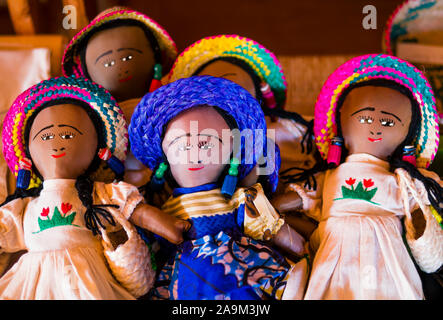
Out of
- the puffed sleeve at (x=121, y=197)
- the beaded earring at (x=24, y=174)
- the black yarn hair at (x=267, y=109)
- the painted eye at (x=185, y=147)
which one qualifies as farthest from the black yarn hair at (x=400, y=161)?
the beaded earring at (x=24, y=174)

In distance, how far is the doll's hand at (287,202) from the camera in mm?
1162

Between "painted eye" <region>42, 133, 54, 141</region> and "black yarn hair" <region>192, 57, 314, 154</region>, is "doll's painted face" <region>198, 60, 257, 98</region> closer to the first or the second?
"black yarn hair" <region>192, 57, 314, 154</region>

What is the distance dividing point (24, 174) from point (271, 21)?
1.58 meters

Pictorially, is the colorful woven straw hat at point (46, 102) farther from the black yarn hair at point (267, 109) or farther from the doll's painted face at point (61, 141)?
→ the black yarn hair at point (267, 109)

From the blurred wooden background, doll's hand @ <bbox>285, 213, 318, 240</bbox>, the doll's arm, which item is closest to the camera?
the doll's arm

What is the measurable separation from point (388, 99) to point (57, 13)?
1.77 metres

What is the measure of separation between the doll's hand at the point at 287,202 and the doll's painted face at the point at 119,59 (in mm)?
570

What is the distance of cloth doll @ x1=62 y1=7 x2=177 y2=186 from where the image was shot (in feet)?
4.28

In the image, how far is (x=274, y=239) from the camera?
1103mm

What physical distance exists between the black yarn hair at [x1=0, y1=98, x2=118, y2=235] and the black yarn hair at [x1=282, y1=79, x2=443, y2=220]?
0.53m

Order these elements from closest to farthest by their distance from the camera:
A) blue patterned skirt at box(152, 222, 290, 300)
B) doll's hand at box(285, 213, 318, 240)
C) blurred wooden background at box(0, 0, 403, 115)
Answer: blue patterned skirt at box(152, 222, 290, 300) < doll's hand at box(285, 213, 318, 240) < blurred wooden background at box(0, 0, 403, 115)

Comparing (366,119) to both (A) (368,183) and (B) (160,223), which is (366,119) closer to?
(A) (368,183)

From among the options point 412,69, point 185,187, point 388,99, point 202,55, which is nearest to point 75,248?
point 185,187

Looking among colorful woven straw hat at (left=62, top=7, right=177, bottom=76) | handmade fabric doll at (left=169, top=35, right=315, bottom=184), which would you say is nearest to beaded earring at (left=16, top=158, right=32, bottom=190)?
colorful woven straw hat at (left=62, top=7, right=177, bottom=76)
